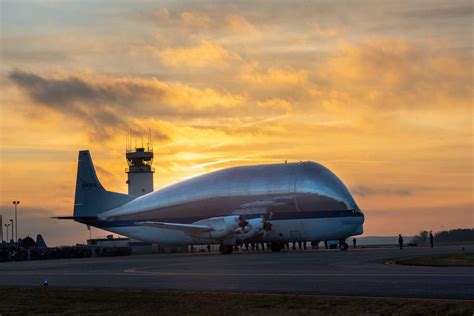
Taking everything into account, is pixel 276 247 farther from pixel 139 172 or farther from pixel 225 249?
pixel 139 172

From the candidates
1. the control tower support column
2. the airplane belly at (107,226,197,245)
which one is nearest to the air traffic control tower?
the control tower support column

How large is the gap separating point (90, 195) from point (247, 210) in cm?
2537

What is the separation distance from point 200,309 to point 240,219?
195 feet

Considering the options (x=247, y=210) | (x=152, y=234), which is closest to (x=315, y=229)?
(x=247, y=210)

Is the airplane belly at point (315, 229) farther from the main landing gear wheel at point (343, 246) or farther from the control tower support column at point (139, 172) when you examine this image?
the control tower support column at point (139, 172)

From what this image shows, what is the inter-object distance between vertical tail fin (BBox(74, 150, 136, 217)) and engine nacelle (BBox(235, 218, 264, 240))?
23532mm

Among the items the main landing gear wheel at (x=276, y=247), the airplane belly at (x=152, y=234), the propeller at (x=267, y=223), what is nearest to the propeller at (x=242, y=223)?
the propeller at (x=267, y=223)

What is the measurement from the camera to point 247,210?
8694 centimetres

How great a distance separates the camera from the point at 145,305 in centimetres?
2395

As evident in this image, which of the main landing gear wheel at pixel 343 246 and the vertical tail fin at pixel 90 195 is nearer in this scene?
the main landing gear wheel at pixel 343 246

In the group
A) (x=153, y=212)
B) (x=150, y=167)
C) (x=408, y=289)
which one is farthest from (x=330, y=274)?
(x=150, y=167)

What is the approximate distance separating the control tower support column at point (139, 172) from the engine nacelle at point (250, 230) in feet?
174

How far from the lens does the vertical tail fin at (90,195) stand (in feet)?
329

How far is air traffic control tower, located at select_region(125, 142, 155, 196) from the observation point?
13312 cm
